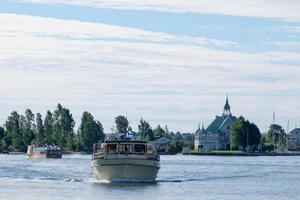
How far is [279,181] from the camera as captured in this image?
411 ft

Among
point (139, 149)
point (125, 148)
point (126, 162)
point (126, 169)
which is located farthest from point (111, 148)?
point (126, 162)

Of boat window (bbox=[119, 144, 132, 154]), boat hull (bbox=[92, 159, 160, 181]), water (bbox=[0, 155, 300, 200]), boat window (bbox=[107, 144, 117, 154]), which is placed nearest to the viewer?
water (bbox=[0, 155, 300, 200])

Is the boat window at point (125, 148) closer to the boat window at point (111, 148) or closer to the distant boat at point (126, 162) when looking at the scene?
the distant boat at point (126, 162)

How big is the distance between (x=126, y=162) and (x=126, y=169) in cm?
86

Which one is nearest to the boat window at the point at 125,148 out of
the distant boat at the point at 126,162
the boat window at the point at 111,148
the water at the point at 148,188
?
the distant boat at the point at 126,162

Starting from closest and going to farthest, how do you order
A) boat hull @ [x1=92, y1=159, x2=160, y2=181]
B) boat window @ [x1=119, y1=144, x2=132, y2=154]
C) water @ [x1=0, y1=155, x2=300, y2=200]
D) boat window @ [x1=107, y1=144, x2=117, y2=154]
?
water @ [x1=0, y1=155, x2=300, y2=200]
boat hull @ [x1=92, y1=159, x2=160, y2=181]
boat window @ [x1=119, y1=144, x2=132, y2=154]
boat window @ [x1=107, y1=144, x2=117, y2=154]

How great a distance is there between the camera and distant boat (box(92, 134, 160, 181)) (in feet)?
355

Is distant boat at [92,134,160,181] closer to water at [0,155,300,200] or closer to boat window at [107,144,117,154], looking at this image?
boat window at [107,144,117,154]

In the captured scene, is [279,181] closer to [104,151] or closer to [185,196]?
[104,151]

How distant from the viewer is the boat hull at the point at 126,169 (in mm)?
108062

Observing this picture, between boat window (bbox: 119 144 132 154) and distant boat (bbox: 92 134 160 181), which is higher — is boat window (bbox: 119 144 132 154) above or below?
above

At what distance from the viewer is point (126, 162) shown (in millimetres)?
107688

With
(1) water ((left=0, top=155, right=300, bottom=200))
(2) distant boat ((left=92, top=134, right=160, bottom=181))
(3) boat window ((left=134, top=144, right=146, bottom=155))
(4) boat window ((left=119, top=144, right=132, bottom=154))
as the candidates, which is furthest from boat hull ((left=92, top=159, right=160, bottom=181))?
(4) boat window ((left=119, top=144, right=132, bottom=154))

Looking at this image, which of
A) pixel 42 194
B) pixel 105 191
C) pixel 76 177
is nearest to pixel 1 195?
pixel 42 194
